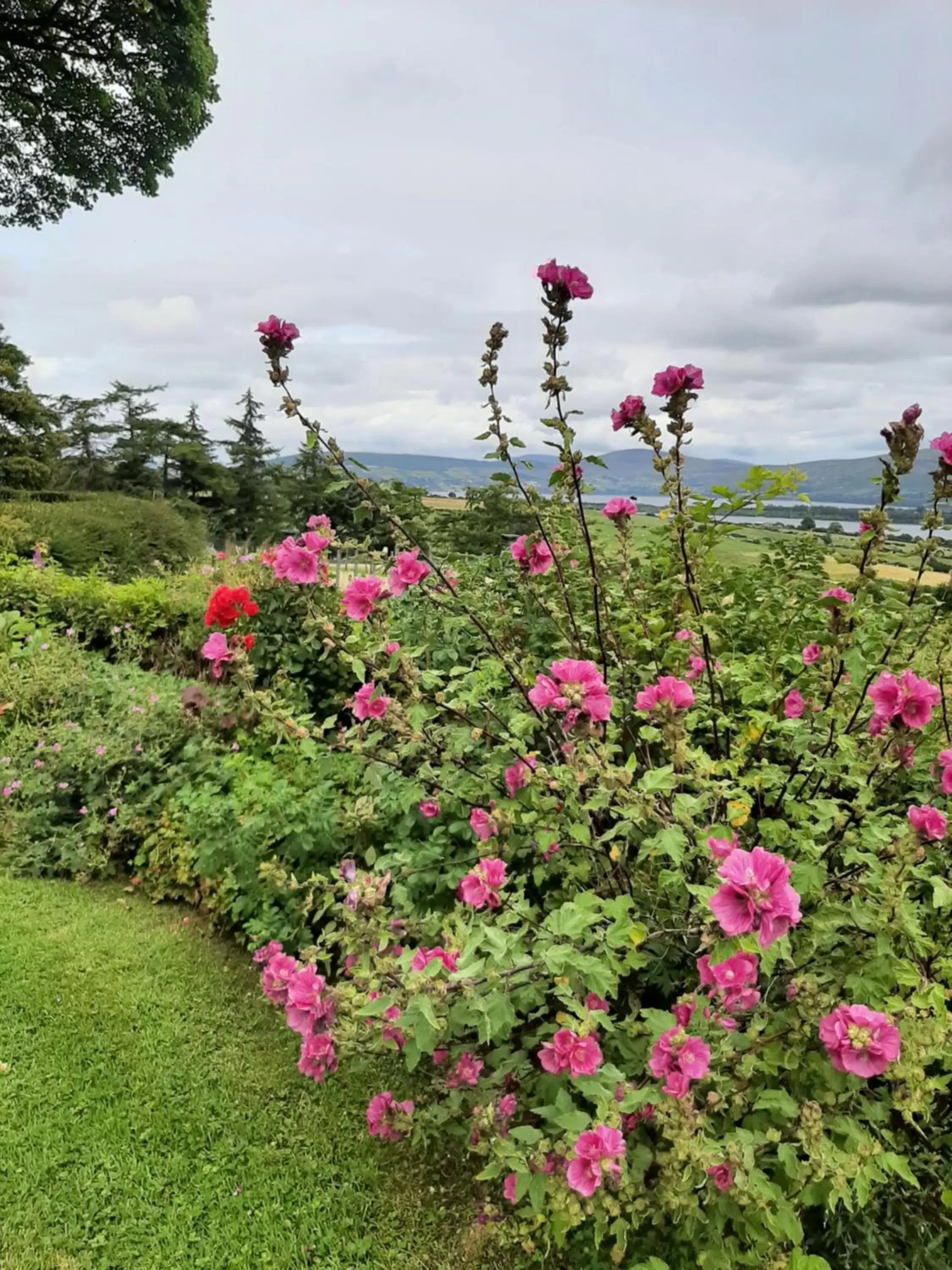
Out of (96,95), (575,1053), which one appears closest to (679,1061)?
(575,1053)

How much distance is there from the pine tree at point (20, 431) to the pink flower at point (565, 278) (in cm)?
1619

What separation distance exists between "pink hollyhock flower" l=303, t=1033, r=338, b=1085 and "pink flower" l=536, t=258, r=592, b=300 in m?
1.78

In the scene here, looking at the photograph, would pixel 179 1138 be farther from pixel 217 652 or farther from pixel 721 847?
pixel 721 847

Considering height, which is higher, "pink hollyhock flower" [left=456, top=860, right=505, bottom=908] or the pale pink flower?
the pale pink flower

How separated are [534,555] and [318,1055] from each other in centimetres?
135

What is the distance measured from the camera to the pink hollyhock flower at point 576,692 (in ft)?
4.52

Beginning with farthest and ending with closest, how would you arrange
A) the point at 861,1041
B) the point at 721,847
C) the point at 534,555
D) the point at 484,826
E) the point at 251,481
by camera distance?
the point at 251,481 < the point at 534,555 < the point at 484,826 < the point at 721,847 < the point at 861,1041

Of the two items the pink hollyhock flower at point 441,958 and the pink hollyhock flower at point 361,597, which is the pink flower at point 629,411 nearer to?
the pink hollyhock flower at point 361,597

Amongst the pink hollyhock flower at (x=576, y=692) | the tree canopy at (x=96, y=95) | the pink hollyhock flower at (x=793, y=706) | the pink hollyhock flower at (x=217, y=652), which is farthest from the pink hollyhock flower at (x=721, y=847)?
the tree canopy at (x=96, y=95)

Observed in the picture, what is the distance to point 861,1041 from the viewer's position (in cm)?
123

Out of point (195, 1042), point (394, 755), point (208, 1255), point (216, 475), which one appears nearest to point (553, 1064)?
point (394, 755)

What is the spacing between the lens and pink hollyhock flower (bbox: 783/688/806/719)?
1.90 metres

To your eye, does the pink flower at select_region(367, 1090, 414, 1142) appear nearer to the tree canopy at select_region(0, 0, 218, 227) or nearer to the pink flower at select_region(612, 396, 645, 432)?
the pink flower at select_region(612, 396, 645, 432)

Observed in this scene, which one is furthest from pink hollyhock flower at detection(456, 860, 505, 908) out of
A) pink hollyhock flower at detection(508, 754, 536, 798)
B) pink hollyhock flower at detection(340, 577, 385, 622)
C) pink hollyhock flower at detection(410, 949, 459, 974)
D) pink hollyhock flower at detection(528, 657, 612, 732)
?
pink hollyhock flower at detection(340, 577, 385, 622)
